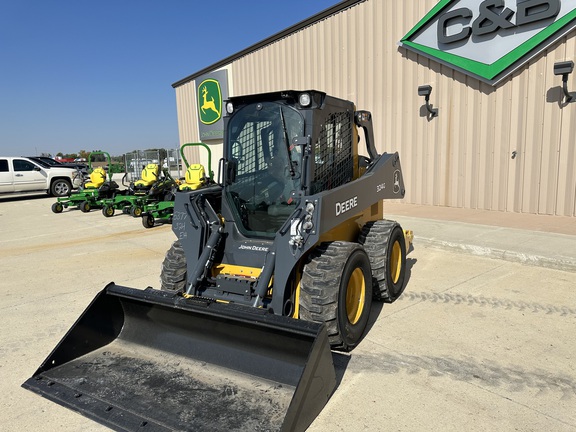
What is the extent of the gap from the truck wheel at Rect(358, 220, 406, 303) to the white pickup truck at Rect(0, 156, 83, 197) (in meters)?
15.0

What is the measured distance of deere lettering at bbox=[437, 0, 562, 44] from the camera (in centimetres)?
796

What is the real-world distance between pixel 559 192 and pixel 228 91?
12.5 metres

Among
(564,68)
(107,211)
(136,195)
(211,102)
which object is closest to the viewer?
(564,68)

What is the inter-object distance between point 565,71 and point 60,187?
59.3ft

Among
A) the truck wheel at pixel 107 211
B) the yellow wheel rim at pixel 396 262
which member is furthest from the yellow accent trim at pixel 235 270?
the truck wheel at pixel 107 211

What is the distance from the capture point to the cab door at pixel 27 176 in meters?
17.5

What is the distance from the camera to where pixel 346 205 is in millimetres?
4043

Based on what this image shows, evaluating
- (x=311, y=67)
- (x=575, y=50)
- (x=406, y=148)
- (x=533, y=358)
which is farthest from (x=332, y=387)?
(x=311, y=67)

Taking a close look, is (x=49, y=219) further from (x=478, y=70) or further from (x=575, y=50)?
(x=575, y=50)

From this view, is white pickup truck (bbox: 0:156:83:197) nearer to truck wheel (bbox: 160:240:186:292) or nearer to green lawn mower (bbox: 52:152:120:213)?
green lawn mower (bbox: 52:152:120:213)

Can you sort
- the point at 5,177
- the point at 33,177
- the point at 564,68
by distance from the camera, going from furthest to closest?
1. the point at 33,177
2. the point at 5,177
3. the point at 564,68

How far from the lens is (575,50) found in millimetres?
7777

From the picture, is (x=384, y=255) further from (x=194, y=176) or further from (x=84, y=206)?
(x=84, y=206)

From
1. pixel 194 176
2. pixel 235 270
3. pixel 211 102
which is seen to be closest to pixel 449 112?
pixel 194 176
